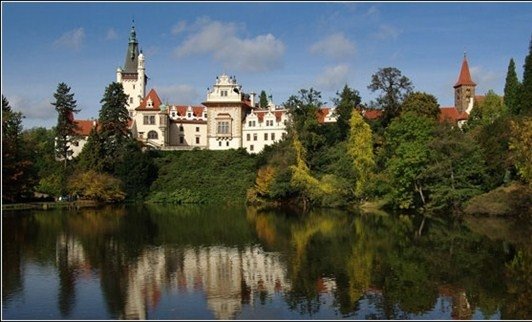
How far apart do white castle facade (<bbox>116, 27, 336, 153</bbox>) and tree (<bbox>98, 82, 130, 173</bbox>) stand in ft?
25.9

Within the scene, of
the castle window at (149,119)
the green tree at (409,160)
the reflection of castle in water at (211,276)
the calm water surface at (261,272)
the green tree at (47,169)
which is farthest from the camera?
the castle window at (149,119)

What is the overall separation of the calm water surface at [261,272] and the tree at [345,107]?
2439cm

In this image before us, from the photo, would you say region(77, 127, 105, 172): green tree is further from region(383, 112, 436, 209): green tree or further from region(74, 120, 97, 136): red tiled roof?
region(383, 112, 436, 209): green tree

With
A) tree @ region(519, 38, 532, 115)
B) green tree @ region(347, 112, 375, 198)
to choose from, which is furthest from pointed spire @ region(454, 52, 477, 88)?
green tree @ region(347, 112, 375, 198)

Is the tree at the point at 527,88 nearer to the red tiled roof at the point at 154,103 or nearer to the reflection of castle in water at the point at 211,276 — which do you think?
the reflection of castle in water at the point at 211,276

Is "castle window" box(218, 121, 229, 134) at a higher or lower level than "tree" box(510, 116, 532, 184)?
higher

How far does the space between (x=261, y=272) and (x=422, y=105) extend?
3880cm

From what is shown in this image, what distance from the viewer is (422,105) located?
5744cm

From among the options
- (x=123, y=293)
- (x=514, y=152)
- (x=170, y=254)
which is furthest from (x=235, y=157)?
(x=123, y=293)

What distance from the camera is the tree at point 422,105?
188 ft

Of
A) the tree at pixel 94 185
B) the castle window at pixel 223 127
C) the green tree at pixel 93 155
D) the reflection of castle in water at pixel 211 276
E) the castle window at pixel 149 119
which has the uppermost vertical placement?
the castle window at pixel 149 119

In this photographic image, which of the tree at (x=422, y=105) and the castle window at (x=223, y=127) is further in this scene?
the castle window at (x=223, y=127)

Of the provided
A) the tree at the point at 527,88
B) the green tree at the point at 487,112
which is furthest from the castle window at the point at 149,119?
the tree at the point at 527,88

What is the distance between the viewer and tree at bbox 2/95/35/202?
4925 centimetres
